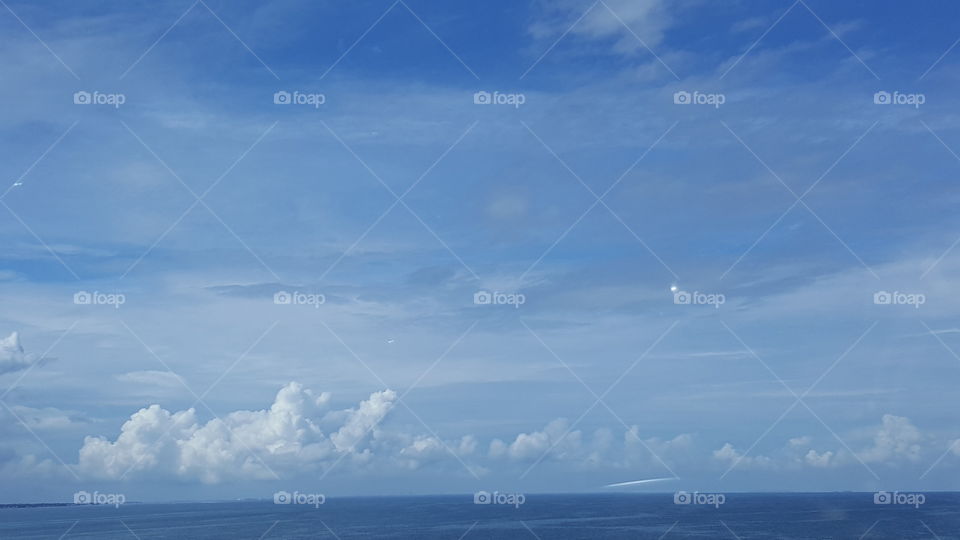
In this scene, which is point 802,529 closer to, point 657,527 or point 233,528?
point 657,527

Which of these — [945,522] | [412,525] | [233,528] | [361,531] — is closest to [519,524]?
[412,525]

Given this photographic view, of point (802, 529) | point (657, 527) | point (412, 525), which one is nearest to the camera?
point (802, 529)

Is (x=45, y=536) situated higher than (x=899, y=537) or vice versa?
(x=45, y=536)

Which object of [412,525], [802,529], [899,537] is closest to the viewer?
[899,537]

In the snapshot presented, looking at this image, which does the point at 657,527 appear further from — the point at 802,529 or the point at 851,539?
the point at 851,539

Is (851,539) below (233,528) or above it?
below

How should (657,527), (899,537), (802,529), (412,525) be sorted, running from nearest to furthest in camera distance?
1. (899,537)
2. (802,529)
3. (657,527)
4. (412,525)

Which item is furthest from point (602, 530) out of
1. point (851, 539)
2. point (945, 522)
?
point (945, 522)

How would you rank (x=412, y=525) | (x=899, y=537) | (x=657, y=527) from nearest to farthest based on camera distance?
(x=899, y=537) < (x=657, y=527) < (x=412, y=525)

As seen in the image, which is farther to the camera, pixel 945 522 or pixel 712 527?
pixel 945 522
